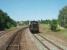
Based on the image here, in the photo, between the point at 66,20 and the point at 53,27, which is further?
the point at 66,20

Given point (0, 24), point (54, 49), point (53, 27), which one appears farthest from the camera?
point (0, 24)

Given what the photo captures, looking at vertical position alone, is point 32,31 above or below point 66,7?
below

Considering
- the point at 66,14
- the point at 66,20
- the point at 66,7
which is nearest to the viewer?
the point at 66,20

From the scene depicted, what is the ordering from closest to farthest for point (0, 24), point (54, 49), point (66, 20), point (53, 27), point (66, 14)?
point (54, 49) < point (53, 27) < point (0, 24) < point (66, 20) < point (66, 14)

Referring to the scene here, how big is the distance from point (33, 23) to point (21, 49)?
31735 millimetres

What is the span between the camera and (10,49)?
20.2 m

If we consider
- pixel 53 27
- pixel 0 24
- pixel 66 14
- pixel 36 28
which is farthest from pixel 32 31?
pixel 66 14

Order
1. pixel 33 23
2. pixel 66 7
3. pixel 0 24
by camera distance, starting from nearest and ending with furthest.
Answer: pixel 33 23, pixel 0 24, pixel 66 7

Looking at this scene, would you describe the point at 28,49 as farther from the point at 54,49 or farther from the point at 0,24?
the point at 0,24

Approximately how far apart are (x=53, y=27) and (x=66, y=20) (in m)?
27.6

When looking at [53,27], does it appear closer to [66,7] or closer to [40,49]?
[40,49]

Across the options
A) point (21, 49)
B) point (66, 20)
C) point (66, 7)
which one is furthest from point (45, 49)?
point (66, 7)

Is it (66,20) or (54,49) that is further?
(66,20)

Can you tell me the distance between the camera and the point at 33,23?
52.0 metres
